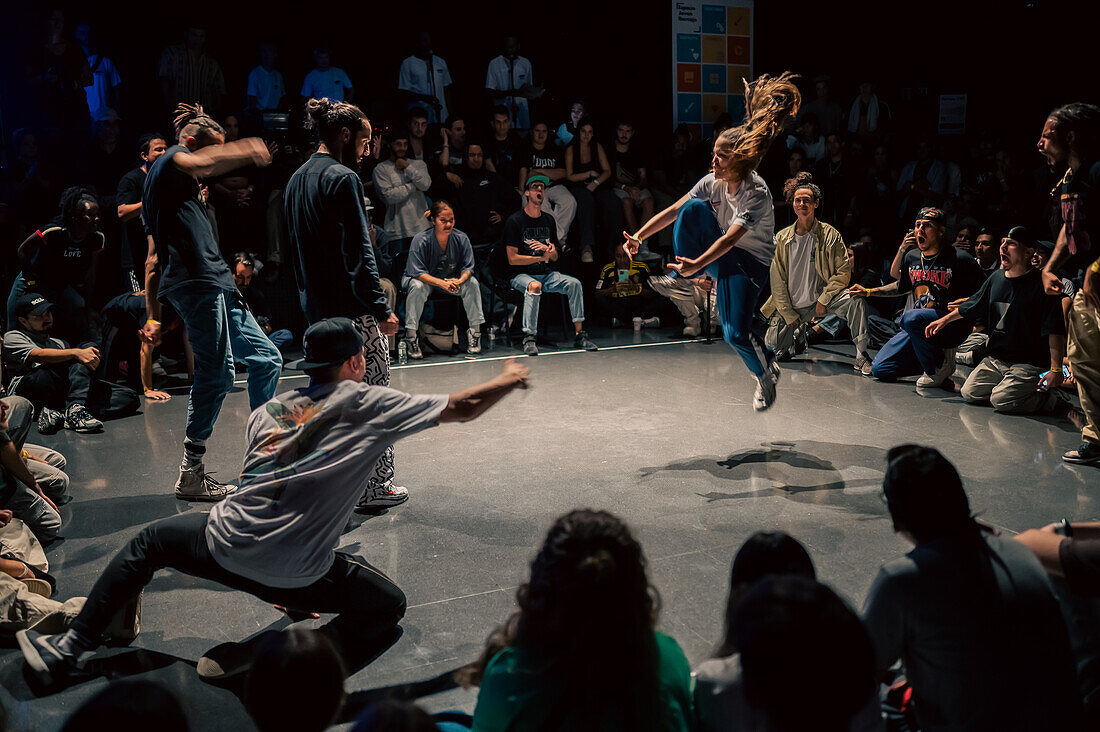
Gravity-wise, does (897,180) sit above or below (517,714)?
above

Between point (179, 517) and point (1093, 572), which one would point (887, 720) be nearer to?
point (1093, 572)

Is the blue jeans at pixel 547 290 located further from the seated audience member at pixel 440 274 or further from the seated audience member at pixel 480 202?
the seated audience member at pixel 480 202

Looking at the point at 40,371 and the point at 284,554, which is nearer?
the point at 284,554

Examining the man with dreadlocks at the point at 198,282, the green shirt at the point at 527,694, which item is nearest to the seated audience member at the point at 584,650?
the green shirt at the point at 527,694

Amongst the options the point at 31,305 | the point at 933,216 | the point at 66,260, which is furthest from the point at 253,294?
the point at 933,216

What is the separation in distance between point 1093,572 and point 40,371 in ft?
19.4

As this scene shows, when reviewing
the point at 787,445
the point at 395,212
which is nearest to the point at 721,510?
the point at 787,445

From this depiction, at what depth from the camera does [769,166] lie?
10.3 m

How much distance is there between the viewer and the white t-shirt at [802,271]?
754cm

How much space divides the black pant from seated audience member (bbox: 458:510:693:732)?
1215 millimetres

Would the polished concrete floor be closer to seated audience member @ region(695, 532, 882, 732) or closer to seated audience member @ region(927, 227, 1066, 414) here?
seated audience member @ region(927, 227, 1066, 414)

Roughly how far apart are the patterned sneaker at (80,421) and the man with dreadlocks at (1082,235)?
558 centimetres

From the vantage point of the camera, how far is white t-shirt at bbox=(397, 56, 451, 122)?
31.7 feet

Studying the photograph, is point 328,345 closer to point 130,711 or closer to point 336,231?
point 336,231
